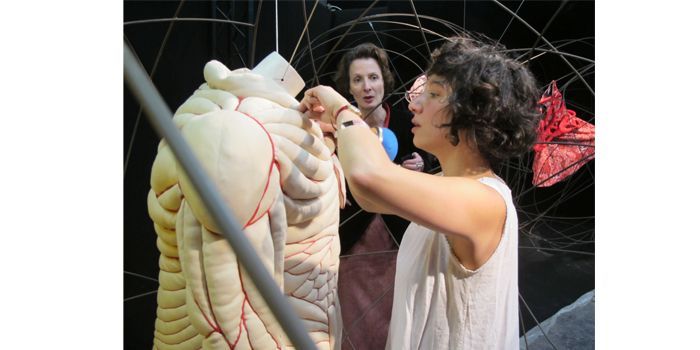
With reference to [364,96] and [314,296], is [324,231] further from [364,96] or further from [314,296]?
[364,96]

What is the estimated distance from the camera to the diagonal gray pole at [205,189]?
0.68m

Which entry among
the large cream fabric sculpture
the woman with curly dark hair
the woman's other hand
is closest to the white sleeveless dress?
the woman with curly dark hair

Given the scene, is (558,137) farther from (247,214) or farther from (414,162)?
(247,214)

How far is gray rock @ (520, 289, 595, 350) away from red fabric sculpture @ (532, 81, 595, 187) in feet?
1.97

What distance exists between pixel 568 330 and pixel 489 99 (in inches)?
70.5

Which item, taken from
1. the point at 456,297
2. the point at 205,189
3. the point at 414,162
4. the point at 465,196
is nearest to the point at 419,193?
the point at 465,196

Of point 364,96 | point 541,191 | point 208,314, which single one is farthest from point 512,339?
point 541,191

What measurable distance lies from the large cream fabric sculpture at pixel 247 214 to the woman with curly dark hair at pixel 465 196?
115 millimetres

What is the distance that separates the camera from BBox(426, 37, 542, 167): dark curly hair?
1.12 meters

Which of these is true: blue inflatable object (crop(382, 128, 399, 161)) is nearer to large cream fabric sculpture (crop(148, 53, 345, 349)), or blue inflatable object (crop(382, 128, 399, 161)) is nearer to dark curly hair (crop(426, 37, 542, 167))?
large cream fabric sculpture (crop(148, 53, 345, 349))

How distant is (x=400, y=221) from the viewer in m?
2.38

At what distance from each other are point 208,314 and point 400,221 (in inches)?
52.9

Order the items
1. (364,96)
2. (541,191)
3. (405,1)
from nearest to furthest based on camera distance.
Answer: (364,96), (405,1), (541,191)

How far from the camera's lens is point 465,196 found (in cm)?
105
